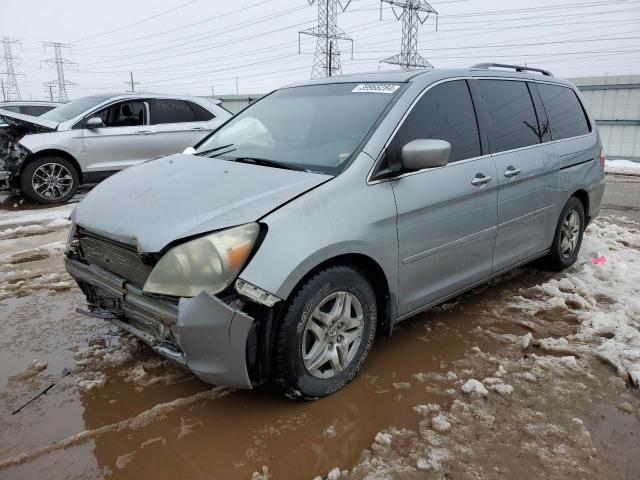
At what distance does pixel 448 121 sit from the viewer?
3311 mm

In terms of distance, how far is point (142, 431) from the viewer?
2449mm

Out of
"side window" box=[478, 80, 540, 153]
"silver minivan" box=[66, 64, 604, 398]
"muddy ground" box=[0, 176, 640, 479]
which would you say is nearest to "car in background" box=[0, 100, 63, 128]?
"muddy ground" box=[0, 176, 640, 479]

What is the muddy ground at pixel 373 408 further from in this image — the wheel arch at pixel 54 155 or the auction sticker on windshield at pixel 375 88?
the wheel arch at pixel 54 155

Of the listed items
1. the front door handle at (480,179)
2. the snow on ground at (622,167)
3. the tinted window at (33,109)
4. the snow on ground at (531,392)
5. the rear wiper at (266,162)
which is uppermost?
the tinted window at (33,109)

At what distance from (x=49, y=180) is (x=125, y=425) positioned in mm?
6656

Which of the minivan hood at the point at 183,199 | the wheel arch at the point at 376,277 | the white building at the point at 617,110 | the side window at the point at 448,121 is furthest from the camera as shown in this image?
the white building at the point at 617,110

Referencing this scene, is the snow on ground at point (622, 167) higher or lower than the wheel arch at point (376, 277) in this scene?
lower

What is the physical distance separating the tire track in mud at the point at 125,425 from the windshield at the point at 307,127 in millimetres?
1390

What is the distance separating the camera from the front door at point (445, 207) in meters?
2.93

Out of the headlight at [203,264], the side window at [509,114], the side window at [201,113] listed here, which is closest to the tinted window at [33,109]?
the side window at [201,113]

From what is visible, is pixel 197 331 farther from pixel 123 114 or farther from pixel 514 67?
pixel 123 114

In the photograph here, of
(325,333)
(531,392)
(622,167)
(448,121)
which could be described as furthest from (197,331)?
(622,167)

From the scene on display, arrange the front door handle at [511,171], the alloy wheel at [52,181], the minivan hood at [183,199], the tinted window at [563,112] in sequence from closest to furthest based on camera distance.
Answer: the minivan hood at [183,199], the front door handle at [511,171], the tinted window at [563,112], the alloy wheel at [52,181]

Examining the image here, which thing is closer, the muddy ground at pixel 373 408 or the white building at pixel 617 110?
the muddy ground at pixel 373 408
